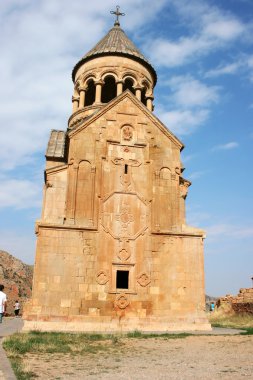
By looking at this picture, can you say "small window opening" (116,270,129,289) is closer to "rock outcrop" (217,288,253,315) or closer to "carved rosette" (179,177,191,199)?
"carved rosette" (179,177,191,199)

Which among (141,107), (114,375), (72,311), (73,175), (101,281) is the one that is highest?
(141,107)

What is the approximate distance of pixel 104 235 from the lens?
10.7 m

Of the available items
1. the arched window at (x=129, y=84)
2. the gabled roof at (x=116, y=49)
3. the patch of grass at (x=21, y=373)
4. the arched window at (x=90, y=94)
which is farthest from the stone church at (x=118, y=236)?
the patch of grass at (x=21, y=373)

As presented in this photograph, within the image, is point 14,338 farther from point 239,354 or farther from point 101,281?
point 239,354

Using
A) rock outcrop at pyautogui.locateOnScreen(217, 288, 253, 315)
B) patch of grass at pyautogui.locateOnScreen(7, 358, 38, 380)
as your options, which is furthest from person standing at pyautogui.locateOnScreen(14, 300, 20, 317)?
patch of grass at pyautogui.locateOnScreen(7, 358, 38, 380)

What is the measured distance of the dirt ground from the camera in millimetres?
4748

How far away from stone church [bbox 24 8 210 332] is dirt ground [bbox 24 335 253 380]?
252cm

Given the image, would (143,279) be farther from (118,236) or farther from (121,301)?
(118,236)

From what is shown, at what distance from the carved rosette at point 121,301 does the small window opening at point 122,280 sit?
0.42m

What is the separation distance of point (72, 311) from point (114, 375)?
5476 mm

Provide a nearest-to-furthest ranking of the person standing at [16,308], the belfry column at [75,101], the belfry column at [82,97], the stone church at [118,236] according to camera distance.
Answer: the stone church at [118,236] → the belfry column at [82,97] → the belfry column at [75,101] → the person standing at [16,308]

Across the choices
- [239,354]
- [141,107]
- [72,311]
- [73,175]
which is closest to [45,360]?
[239,354]

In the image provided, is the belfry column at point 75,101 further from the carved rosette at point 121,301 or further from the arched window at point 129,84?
the carved rosette at point 121,301

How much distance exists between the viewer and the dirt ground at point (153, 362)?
15.6 ft
